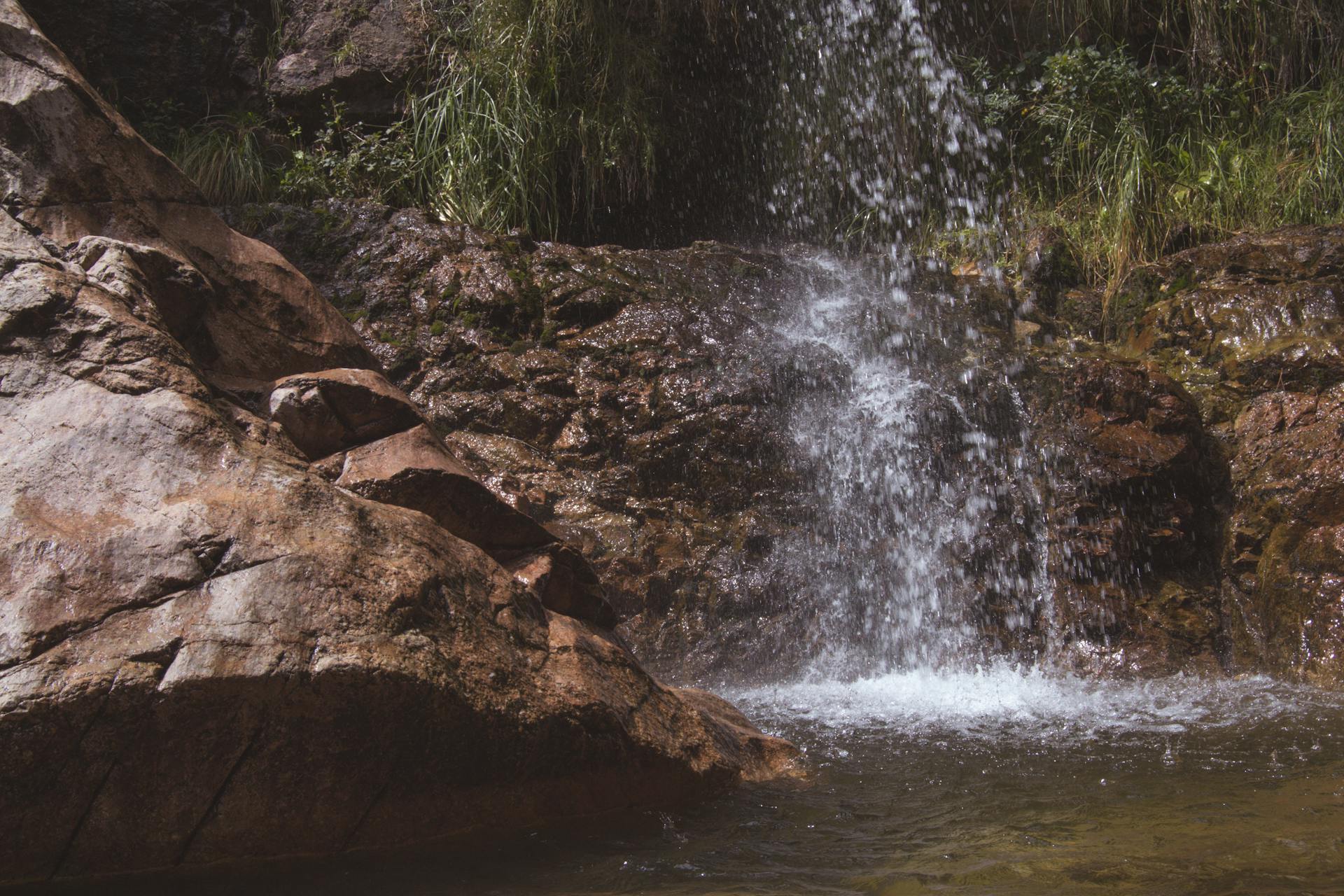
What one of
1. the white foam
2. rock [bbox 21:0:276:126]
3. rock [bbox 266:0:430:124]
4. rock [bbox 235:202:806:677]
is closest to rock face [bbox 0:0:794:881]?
the white foam

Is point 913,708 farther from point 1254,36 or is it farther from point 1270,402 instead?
point 1254,36

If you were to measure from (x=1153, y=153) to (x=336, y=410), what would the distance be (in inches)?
255

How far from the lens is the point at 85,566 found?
2031mm

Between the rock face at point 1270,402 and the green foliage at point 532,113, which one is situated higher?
the green foliage at point 532,113

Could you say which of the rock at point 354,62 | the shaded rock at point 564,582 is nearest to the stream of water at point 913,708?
the shaded rock at point 564,582

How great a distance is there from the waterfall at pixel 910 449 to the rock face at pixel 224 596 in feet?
6.89

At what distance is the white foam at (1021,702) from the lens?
366cm

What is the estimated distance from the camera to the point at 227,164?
6773mm

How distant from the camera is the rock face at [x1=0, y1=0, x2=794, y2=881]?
77.4 inches

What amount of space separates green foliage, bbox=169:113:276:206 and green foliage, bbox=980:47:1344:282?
17.6 ft

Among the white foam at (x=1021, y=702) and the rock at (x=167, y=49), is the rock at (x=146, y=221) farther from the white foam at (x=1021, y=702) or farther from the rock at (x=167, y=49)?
the rock at (x=167, y=49)

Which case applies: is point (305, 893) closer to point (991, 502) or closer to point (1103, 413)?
point (991, 502)

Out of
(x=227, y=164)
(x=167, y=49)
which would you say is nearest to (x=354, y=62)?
(x=227, y=164)

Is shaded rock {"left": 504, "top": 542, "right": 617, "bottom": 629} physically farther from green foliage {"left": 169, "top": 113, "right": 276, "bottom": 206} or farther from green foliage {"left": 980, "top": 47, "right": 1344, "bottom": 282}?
green foliage {"left": 980, "top": 47, "right": 1344, "bottom": 282}
